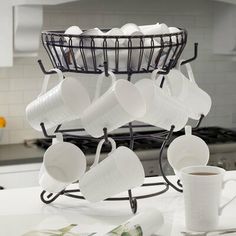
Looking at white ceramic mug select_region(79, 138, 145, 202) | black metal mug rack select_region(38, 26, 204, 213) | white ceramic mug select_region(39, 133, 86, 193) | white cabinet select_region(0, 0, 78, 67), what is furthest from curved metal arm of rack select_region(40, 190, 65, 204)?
white cabinet select_region(0, 0, 78, 67)

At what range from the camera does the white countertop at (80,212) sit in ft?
4.89

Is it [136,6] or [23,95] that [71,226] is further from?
[136,6]

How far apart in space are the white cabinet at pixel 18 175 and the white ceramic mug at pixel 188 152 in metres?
1.79

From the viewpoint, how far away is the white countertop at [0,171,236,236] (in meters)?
1.49

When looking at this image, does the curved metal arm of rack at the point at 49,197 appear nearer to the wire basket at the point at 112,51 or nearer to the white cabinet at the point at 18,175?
the wire basket at the point at 112,51

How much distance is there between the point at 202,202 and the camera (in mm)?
1429

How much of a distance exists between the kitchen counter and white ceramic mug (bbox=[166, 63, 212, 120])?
1.83 m

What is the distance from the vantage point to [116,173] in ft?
4.78

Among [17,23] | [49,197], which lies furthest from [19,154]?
[49,197]

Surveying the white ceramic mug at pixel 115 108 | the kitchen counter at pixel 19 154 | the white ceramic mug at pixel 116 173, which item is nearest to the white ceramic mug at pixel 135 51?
the white ceramic mug at pixel 115 108

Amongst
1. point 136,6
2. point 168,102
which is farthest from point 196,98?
point 136,6

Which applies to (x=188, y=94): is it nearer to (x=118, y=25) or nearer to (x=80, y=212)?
(x=80, y=212)

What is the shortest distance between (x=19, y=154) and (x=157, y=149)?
0.78 metres

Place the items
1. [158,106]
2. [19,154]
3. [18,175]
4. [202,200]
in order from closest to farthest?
[202,200] → [158,106] → [18,175] → [19,154]
